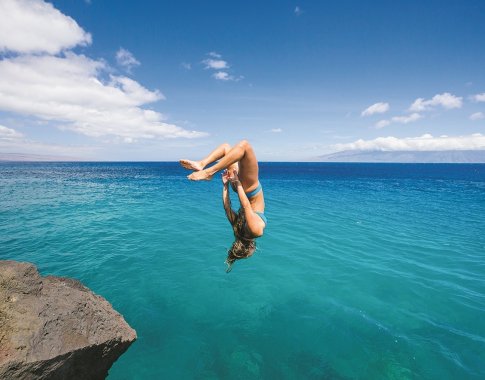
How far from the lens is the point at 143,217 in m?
23.9

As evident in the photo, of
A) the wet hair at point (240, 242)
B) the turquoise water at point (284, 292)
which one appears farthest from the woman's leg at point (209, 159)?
the turquoise water at point (284, 292)

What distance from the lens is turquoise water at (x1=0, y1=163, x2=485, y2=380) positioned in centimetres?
802

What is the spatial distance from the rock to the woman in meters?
3.07

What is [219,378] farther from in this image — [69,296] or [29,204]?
[29,204]

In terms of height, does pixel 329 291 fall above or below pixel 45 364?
below

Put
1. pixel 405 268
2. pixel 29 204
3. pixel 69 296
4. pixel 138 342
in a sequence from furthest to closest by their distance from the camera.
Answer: pixel 29 204, pixel 405 268, pixel 138 342, pixel 69 296

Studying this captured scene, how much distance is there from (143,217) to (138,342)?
16.5 metres

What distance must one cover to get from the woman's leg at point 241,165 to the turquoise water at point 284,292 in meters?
5.55

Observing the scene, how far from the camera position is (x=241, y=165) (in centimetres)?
551

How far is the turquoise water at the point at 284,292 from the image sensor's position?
802cm

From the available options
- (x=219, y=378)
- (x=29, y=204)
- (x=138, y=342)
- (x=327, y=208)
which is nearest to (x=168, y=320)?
(x=138, y=342)

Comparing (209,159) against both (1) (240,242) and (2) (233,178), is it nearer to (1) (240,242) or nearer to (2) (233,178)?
(2) (233,178)

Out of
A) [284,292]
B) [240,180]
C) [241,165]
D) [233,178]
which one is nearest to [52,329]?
[233,178]

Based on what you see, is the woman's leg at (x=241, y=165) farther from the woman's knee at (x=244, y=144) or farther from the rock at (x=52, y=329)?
the rock at (x=52, y=329)
